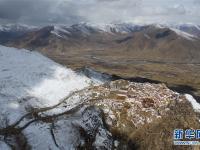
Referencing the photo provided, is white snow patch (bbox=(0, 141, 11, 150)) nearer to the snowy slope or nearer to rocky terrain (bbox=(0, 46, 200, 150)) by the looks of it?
rocky terrain (bbox=(0, 46, 200, 150))

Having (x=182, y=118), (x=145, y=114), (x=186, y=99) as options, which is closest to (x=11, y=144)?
(x=145, y=114)

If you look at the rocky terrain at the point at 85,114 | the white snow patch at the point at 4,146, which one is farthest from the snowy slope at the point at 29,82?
the white snow patch at the point at 4,146

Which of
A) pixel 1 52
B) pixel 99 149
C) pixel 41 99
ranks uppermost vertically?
pixel 1 52

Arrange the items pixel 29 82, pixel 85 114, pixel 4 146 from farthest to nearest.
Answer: pixel 29 82 < pixel 85 114 < pixel 4 146

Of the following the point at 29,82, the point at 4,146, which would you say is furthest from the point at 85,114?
the point at 29,82

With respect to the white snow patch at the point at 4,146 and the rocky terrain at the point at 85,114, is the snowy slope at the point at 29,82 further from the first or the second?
the white snow patch at the point at 4,146

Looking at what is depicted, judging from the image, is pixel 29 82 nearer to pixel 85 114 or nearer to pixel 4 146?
pixel 85 114

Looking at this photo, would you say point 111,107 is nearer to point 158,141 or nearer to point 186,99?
point 158,141

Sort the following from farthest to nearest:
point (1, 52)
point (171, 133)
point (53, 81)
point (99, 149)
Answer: point (1, 52)
point (53, 81)
point (171, 133)
point (99, 149)
